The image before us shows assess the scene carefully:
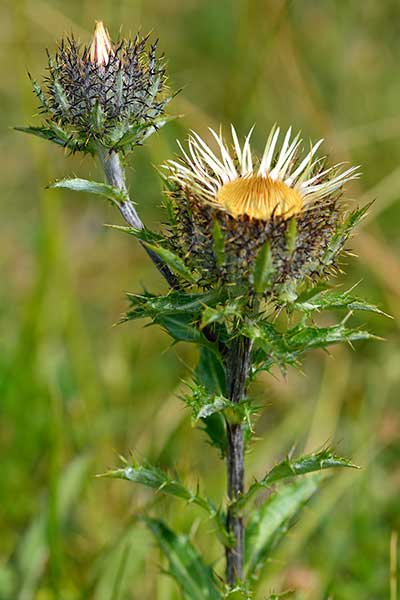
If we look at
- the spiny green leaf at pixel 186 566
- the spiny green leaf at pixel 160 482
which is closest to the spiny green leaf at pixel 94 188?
the spiny green leaf at pixel 160 482

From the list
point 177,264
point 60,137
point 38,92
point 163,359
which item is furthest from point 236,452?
point 163,359

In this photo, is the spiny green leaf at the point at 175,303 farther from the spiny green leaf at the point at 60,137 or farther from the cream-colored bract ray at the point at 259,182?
the spiny green leaf at the point at 60,137

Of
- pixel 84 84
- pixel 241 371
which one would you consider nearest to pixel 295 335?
pixel 241 371

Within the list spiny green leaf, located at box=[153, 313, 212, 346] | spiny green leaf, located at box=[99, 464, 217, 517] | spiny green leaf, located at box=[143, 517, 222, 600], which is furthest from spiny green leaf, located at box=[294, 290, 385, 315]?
spiny green leaf, located at box=[143, 517, 222, 600]

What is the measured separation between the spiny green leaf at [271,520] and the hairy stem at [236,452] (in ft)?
0.21

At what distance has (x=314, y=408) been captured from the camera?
355 cm

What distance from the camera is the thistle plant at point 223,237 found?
151cm

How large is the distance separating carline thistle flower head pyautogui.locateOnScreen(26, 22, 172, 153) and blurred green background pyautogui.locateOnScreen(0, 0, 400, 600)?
2.75 ft

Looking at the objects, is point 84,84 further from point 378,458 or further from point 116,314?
point 116,314

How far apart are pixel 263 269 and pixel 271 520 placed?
2.99 ft

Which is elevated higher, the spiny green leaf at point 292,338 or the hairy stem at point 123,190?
→ the hairy stem at point 123,190

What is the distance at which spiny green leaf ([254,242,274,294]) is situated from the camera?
4.69 ft

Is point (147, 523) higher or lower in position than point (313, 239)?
lower

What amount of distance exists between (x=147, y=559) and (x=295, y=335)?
1477 mm
